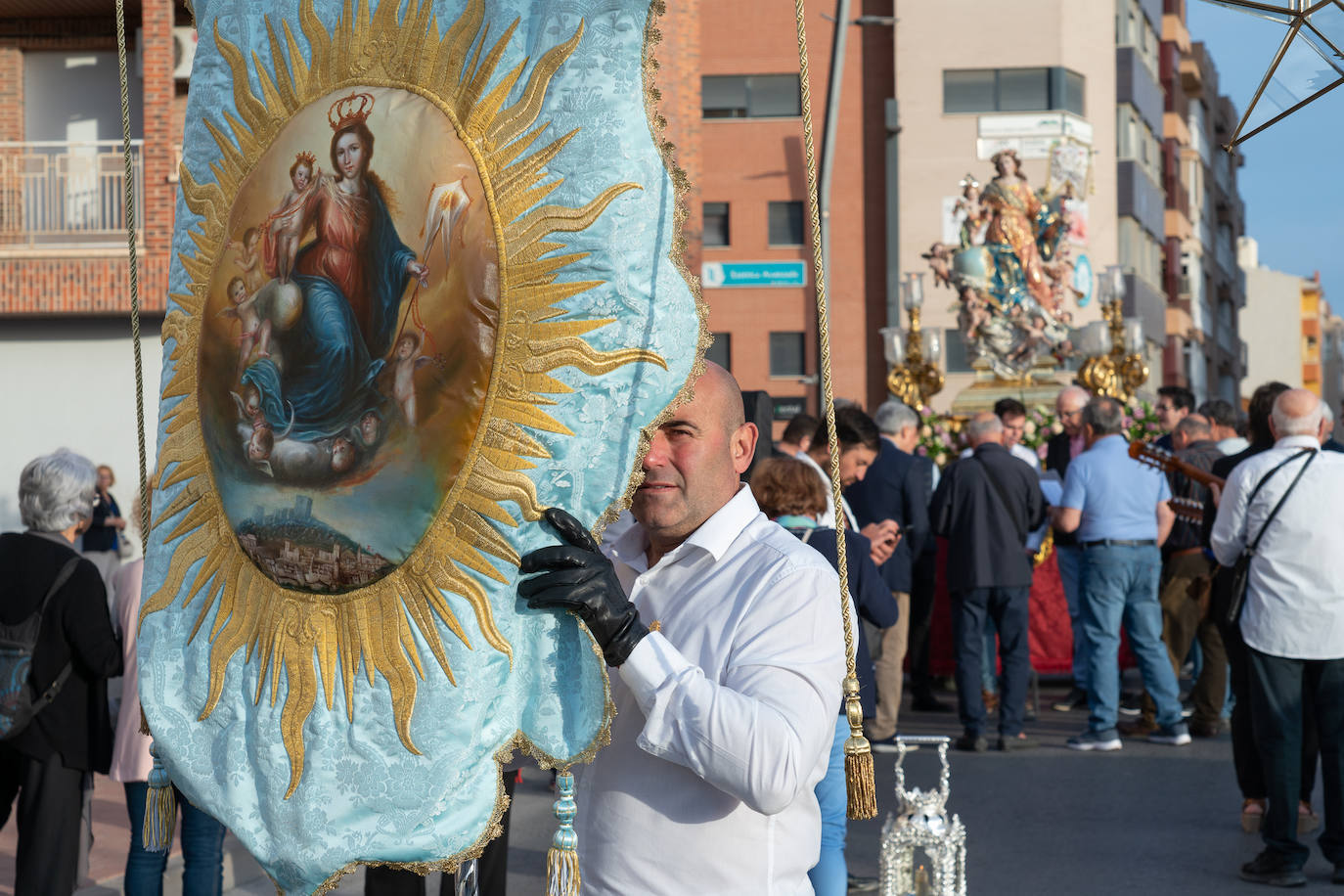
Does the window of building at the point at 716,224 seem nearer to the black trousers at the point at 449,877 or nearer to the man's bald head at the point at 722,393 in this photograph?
the black trousers at the point at 449,877

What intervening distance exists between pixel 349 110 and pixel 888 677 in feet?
25.6

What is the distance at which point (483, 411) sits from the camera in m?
2.84

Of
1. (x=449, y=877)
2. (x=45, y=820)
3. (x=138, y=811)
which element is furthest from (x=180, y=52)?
(x=449, y=877)

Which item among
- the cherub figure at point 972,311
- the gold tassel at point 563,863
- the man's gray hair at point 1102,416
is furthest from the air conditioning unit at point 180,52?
the gold tassel at point 563,863

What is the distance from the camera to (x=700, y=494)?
297cm

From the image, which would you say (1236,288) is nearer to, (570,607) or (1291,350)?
(1291,350)

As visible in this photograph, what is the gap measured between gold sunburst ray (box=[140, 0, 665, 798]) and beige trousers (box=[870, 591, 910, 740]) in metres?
7.45

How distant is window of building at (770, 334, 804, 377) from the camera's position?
4150 centimetres

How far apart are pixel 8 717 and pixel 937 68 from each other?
3847 cm

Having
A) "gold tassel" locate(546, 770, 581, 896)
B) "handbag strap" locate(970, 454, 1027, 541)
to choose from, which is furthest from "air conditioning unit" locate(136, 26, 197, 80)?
"gold tassel" locate(546, 770, 581, 896)

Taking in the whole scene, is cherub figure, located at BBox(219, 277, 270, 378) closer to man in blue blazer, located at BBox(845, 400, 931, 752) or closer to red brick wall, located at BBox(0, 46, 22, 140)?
man in blue blazer, located at BBox(845, 400, 931, 752)

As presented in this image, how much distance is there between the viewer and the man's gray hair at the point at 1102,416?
10.2m

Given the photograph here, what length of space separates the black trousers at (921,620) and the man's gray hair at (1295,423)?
14.9 feet

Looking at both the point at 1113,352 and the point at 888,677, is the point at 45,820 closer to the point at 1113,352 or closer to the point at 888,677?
the point at 888,677
